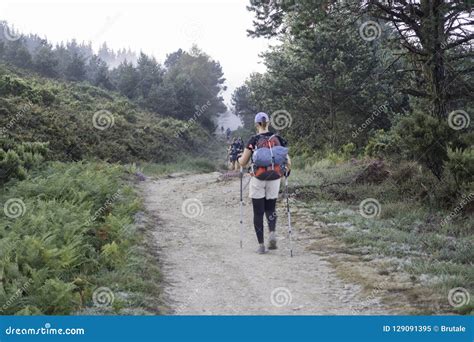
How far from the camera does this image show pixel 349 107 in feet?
85.3

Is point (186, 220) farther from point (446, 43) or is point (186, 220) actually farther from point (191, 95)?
point (191, 95)

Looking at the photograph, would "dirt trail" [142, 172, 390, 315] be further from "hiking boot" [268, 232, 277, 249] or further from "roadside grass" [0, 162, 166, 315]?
"roadside grass" [0, 162, 166, 315]

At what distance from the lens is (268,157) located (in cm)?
823

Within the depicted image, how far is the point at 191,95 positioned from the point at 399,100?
105ft

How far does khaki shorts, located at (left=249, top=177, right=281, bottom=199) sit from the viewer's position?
27.5 feet

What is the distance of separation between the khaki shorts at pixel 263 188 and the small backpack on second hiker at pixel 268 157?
128mm

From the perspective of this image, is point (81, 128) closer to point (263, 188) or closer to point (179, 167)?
point (179, 167)

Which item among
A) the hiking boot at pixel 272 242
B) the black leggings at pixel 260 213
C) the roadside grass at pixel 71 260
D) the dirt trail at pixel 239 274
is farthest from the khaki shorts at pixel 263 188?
the roadside grass at pixel 71 260

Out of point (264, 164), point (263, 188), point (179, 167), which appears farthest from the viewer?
point (179, 167)

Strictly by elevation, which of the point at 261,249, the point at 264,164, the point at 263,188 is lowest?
the point at 261,249

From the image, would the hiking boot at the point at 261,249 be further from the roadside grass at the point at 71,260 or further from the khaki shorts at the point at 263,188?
the roadside grass at the point at 71,260

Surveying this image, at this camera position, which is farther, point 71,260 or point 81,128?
point 81,128

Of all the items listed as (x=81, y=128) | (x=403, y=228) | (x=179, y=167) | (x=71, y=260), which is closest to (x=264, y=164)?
(x=403, y=228)

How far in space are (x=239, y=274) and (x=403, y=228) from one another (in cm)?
384
